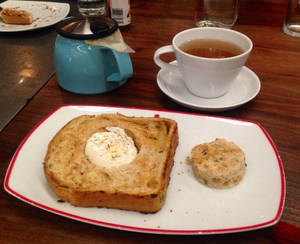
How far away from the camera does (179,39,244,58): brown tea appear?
115 cm

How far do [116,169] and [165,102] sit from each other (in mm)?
457

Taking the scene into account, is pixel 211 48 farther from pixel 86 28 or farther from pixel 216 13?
Result: pixel 216 13

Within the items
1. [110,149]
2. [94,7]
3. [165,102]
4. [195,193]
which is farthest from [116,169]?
[94,7]

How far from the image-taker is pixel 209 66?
102cm

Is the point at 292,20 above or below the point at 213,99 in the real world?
above

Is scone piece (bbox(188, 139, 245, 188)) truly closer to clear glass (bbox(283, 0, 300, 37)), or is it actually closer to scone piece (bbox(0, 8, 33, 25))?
clear glass (bbox(283, 0, 300, 37))

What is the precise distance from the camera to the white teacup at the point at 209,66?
1024 mm

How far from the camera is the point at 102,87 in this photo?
3.92ft

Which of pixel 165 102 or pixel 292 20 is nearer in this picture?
pixel 165 102

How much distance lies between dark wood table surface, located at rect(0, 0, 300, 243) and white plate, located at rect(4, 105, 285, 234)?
1.4 inches

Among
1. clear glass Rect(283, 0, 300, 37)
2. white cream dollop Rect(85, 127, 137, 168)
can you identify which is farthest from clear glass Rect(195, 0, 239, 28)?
white cream dollop Rect(85, 127, 137, 168)

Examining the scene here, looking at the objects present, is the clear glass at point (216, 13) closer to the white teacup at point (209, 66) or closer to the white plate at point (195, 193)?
the white teacup at point (209, 66)

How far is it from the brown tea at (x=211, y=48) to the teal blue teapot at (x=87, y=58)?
0.81 feet

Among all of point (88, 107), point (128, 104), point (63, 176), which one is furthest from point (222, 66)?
point (63, 176)
